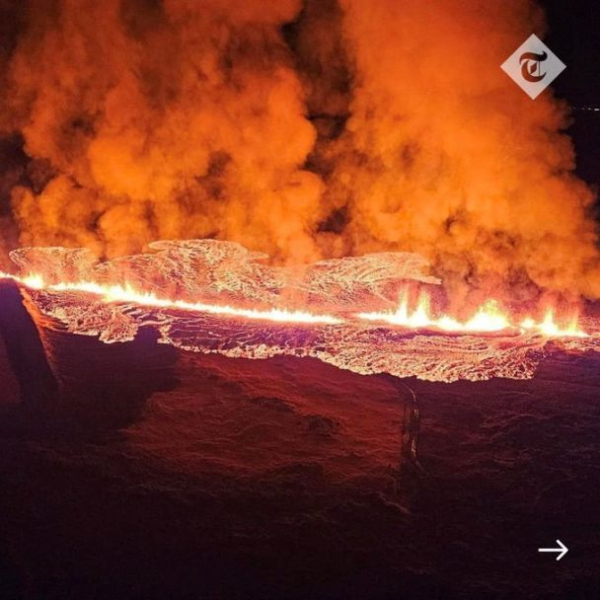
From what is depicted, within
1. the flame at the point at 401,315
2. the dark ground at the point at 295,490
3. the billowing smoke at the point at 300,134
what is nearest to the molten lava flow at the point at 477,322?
the flame at the point at 401,315

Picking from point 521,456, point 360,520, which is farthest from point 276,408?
point 521,456

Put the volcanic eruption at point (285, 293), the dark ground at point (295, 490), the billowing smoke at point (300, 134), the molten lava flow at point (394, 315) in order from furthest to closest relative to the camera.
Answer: the billowing smoke at point (300, 134)
the molten lava flow at point (394, 315)
the volcanic eruption at point (285, 293)
the dark ground at point (295, 490)

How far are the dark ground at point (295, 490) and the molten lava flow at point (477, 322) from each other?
1976mm

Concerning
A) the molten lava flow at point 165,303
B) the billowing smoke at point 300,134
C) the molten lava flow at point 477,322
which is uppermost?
the billowing smoke at point 300,134

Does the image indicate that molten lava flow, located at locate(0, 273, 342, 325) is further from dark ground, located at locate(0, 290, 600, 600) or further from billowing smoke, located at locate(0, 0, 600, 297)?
dark ground, located at locate(0, 290, 600, 600)

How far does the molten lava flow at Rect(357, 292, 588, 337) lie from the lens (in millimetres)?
7691

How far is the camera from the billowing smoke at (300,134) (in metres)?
8.45

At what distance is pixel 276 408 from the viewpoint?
16.9 feet

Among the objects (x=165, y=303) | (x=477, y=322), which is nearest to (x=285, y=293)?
(x=165, y=303)

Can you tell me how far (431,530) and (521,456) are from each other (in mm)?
1250

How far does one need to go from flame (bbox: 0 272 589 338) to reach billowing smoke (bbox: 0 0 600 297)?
0.81 meters

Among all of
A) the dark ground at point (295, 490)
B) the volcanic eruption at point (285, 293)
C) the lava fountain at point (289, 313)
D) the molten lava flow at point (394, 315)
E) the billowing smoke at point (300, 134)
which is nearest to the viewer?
the dark ground at point (295, 490)

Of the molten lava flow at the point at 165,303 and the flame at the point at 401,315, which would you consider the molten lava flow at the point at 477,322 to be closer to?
the flame at the point at 401,315

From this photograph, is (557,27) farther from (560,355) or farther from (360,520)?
(360,520)
